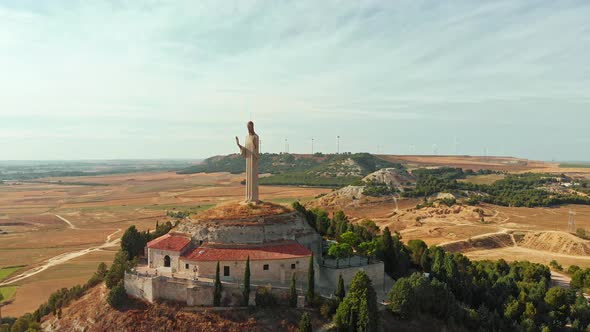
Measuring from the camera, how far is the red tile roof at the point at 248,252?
36688mm

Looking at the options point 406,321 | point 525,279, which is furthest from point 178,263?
point 525,279

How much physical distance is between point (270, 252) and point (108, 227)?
78523mm

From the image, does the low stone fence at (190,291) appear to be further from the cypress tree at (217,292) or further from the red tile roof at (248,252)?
the red tile roof at (248,252)

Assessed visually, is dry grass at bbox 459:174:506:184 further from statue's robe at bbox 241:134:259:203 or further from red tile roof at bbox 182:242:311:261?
red tile roof at bbox 182:242:311:261

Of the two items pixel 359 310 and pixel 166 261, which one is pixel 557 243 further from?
pixel 166 261

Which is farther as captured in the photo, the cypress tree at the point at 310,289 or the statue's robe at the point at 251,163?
the statue's robe at the point at 251,163

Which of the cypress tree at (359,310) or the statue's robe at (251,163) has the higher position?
the statue's robe at (251,163)

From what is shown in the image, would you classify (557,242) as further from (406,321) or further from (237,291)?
(237,291)

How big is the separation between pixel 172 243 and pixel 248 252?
7.68 m

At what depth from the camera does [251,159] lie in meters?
42.9

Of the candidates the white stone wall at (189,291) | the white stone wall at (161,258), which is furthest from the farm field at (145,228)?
the white stone wall at (189,291)

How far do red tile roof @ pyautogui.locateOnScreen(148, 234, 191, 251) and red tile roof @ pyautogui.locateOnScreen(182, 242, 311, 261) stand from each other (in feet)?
4.16

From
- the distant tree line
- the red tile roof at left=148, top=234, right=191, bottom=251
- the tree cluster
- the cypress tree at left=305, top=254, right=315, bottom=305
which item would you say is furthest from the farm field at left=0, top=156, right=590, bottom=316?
the cypress tree at left=305, top=254, right=315, bottom=305

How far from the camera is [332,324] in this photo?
107ft
